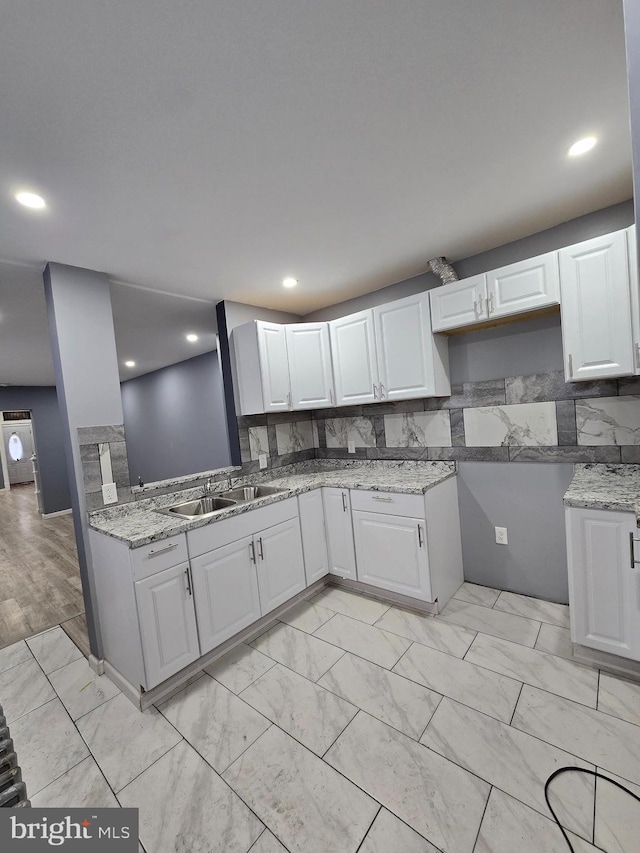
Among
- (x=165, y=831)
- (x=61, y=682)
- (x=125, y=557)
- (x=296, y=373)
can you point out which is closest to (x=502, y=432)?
(x=296, y=373)

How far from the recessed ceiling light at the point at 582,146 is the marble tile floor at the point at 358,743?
2477 mm

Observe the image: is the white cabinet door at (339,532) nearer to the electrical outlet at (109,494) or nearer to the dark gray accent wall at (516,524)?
the dark gray accent wall at (516,524)

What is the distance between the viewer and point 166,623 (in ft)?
6.20

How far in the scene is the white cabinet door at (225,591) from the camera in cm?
205

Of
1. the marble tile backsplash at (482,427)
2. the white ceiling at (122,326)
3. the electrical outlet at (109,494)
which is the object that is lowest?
the electrical outlet at (109,494)

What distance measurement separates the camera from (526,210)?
204cm

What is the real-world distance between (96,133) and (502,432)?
268cm

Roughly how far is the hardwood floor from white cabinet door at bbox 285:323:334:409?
2.43 metres

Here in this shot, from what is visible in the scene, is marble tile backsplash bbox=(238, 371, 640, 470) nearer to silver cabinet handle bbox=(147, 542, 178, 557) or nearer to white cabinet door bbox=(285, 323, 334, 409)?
white cabinet door bbox=(285, 323, 334, 409)

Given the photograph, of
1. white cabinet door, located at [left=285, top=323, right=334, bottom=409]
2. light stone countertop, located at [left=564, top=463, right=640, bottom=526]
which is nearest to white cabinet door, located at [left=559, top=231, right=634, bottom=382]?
light stone countertop, located at [left=564, top=463, right=640, bottom=526]

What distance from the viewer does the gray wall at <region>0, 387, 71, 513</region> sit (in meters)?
6.17

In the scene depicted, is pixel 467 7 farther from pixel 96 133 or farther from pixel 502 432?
pixel 502 432

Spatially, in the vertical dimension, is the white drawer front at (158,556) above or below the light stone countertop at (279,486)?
below

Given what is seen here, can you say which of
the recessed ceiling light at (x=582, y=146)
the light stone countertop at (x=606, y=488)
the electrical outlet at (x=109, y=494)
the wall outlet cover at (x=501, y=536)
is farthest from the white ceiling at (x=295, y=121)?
the wall outlet cover at (x=501, y=536)
